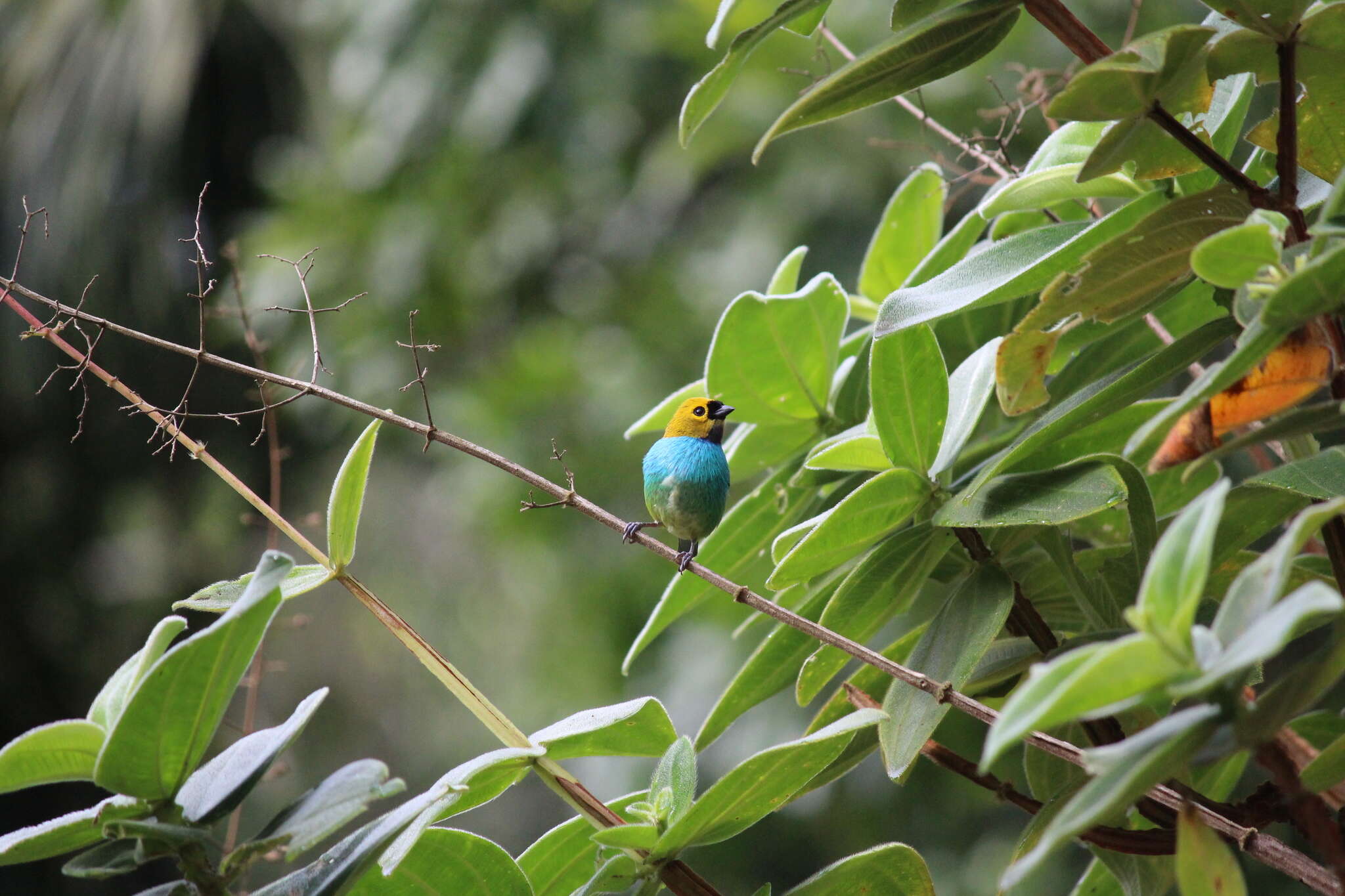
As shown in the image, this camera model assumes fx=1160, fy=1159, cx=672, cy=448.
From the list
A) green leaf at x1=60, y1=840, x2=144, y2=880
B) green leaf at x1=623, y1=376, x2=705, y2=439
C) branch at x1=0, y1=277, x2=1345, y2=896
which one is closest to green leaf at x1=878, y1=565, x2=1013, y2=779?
branch at x1=0, y1=277, x2=1345, y2=896

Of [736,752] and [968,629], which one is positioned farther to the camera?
[736,752]

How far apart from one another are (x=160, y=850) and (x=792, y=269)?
2.30 feet

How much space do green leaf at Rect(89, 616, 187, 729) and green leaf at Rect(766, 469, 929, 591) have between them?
39 centimetres

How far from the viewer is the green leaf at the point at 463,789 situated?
0.66m

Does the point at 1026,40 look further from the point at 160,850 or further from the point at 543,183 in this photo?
the point at 160,850

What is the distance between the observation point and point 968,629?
77 cm

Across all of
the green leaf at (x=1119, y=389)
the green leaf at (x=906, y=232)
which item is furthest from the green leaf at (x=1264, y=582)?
the green leaf at (x=906, y=232)

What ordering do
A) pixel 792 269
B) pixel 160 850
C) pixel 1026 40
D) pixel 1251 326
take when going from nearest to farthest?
pixel 1251 326
pixel 160 850
pixel 792 269
pixel 1026 40

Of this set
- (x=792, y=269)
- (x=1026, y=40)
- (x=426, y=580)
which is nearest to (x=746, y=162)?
(x=1026, y=40)

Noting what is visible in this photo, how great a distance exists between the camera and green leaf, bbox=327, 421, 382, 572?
0.79 meters

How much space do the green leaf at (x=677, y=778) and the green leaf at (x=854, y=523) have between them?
0.13 meters

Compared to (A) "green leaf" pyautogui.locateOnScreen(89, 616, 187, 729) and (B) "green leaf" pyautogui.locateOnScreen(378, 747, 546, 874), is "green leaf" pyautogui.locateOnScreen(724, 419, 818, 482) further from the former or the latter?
(A) "green leaf" pyautogui.locateOnScreen(89, 616, 187, 729)

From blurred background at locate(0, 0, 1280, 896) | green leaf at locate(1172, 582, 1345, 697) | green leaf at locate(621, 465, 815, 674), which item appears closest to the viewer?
green leaf at locate(1172, 582, 1345, 697)

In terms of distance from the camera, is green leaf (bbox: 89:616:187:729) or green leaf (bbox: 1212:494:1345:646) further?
green leaf (bbox: 89:616:187:729)
